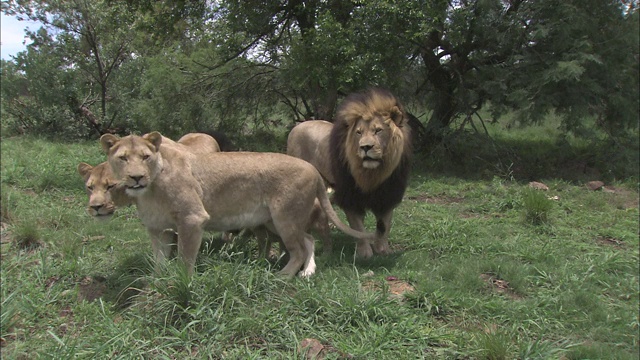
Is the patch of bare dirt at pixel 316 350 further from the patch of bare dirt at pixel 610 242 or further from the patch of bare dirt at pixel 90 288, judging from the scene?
the patch of bare dirt at pixel 610 242

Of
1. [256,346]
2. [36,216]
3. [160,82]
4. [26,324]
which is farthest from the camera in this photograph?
[160,82]

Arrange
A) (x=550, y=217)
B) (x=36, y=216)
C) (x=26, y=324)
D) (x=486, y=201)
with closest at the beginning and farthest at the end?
(x=26, y=324) < (x=36, y=216) < (x=550, y=217) < (x=486, y=201)

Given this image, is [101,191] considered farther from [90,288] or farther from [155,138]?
[90,288]

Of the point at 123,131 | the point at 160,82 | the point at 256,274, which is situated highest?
the point at 160,82

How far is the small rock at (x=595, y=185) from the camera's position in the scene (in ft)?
27.7

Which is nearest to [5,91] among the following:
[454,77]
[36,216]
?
[36,216]

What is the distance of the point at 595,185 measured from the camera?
8.53 metres

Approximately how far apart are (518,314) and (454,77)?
25.3 ft

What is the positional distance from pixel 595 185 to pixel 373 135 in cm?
552

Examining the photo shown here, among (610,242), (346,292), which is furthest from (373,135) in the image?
(610,242)

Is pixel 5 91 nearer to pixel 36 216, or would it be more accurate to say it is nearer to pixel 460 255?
pixel 36 216

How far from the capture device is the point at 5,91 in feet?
44.7

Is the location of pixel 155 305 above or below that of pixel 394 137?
below

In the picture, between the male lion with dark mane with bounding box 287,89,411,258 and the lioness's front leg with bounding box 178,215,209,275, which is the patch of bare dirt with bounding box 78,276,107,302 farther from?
the male lion with dark mane with bounding box 287,89,411,258
